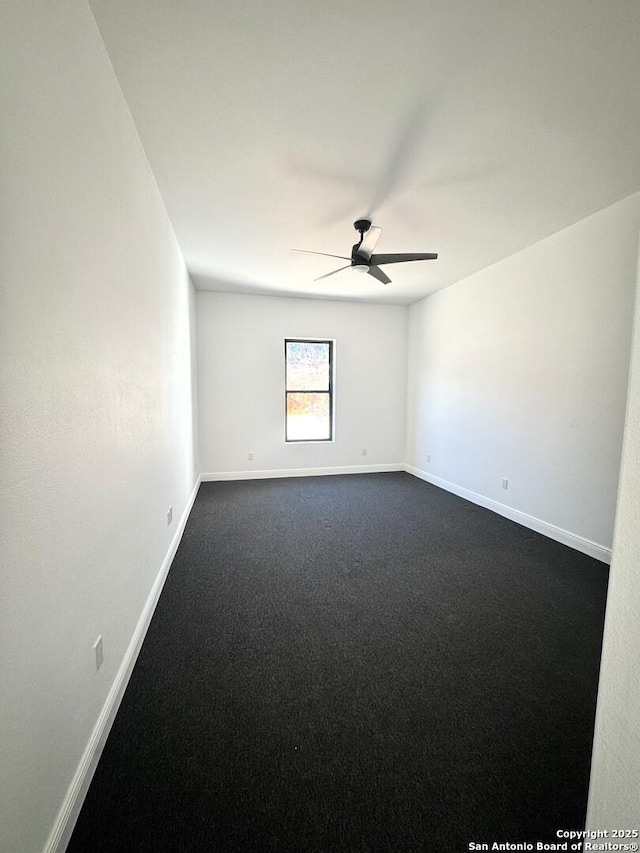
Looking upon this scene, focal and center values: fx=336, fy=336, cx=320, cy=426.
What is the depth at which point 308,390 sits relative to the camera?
5.36 m

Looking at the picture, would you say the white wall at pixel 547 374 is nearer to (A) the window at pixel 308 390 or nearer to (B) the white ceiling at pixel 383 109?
(B) the white ceiling at pixel 383 109

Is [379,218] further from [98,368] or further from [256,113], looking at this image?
[98,368]

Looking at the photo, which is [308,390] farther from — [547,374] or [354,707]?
[354,707]

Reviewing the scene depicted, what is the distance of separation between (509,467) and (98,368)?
Answer: 3729 millimetres

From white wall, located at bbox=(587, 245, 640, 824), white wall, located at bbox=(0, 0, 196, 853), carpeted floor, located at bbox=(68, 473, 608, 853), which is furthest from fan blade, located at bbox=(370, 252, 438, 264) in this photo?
carpeted floor, located at bbox=(68, 473, 608, 853)

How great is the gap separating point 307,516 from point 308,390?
2.32m

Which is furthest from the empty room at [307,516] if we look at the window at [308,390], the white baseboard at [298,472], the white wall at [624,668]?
the window at [308,390]

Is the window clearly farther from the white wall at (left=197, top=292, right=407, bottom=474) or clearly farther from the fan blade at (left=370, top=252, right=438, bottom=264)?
the fan blade at (left=370, top=252, right=438, bottom=264)

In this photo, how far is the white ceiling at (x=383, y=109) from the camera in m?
1.31

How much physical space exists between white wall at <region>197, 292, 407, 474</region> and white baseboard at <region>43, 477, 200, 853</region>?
318 cm

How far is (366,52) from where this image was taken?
1421mm

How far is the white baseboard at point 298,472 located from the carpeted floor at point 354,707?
2321 mm

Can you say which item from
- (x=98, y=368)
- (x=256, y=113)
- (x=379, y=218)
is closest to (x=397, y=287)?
(x=379, y=218)

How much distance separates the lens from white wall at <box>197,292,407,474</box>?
16.0 ft
